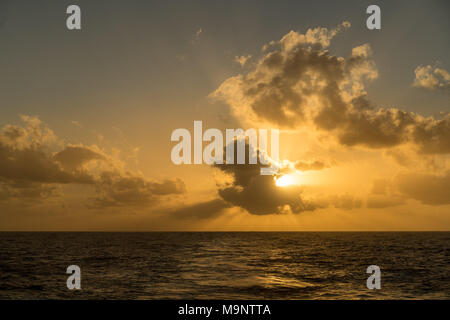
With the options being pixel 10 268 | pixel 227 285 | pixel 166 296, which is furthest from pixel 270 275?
pixel 10 268

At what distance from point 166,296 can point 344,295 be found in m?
13.4

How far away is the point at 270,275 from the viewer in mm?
35281
